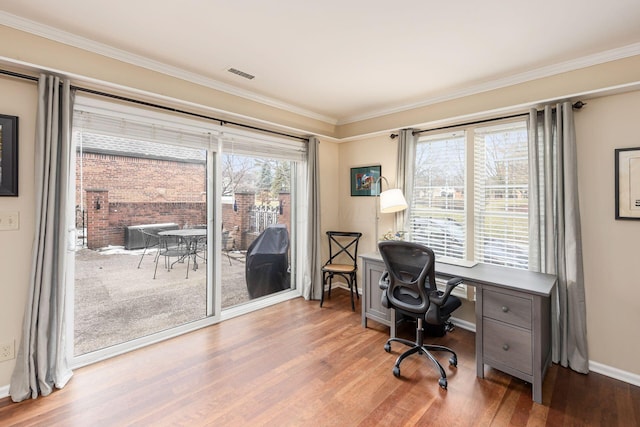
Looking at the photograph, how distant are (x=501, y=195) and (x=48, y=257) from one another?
3.90 m

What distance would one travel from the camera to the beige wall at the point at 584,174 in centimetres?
209

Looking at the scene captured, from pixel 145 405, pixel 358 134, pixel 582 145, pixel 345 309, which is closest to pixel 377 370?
pixel 345 309

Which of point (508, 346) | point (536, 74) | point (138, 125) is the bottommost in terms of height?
point (508, 346)

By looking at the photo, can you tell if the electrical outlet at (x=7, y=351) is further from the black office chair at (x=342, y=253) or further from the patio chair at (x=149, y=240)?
the black office chair at (x=342, y=253)

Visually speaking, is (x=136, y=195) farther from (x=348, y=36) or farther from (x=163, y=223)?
(x=348, y=36)

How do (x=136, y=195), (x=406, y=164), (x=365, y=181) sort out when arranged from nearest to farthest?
(x=136, y=195) → (x=406, y=164) → (x=365, y=181)

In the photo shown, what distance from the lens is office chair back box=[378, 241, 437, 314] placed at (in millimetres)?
2328

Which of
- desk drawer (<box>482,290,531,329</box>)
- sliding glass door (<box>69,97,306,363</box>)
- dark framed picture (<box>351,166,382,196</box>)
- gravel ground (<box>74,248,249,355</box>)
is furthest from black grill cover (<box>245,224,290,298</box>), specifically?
desk drawer (<box>482,290,531,329</box>)

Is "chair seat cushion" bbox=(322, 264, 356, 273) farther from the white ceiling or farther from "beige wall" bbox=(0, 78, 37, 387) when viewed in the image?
"beige wall" bbox=(0, 78, 37, 387)

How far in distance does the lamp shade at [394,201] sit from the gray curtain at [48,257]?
9.61ft

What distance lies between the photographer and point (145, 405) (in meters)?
2.01

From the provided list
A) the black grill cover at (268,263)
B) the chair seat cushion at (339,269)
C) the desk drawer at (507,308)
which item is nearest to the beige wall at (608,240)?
the desk drawer at (507,308)

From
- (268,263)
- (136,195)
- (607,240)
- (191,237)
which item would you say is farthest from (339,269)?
(607,240)

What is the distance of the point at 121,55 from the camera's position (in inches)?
96.1
